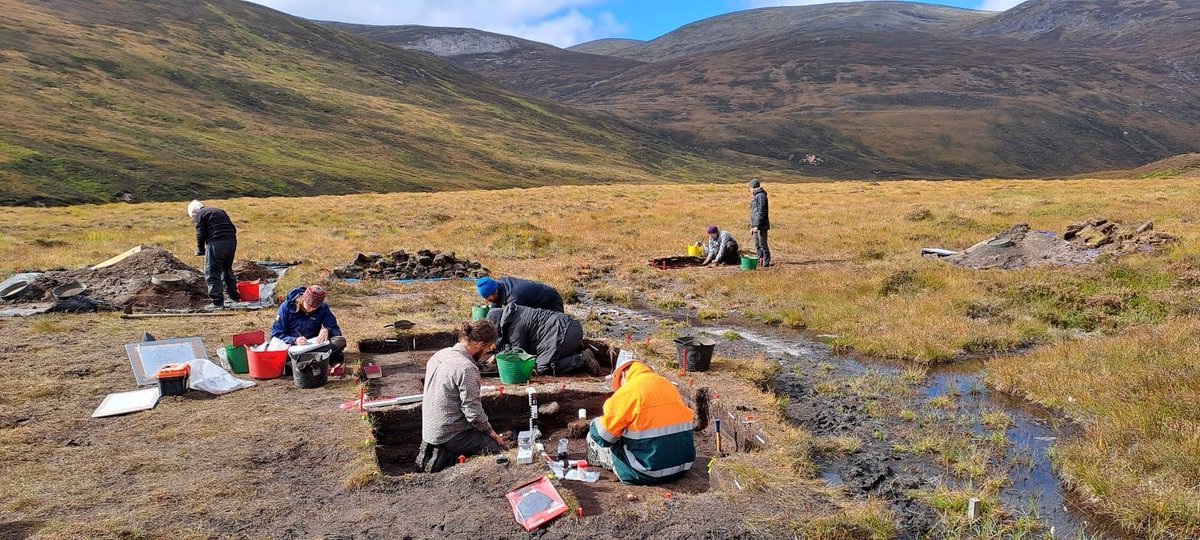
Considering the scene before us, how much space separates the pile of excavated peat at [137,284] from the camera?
41.3ft

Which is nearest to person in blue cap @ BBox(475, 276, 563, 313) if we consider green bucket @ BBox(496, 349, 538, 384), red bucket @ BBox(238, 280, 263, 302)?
green bucket @ BBox(496, 349, 538, 384)

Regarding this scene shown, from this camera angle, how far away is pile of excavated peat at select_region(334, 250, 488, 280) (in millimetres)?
16655

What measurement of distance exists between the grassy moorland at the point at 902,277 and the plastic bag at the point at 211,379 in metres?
3.92

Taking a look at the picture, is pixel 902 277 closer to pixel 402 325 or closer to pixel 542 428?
pixel 542 428

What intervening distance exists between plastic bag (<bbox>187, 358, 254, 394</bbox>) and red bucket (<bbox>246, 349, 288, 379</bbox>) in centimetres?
22

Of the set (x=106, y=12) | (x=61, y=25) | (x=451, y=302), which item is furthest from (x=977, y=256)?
(x=106, y=12)

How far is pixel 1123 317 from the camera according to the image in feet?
35.2

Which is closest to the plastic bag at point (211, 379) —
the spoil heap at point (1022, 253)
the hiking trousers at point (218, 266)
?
the hiking trousers at point (218, 266)

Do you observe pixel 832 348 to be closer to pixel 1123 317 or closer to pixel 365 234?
pixel 1123 317

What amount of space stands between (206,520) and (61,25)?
149310 millimetres

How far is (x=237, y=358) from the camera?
891 cm

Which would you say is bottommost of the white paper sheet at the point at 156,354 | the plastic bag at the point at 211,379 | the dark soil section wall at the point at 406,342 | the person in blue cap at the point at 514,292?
the dark soil section wall at the point at 406,342

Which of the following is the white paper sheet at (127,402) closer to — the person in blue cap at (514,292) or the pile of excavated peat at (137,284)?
the person in blue cap at (514,292)

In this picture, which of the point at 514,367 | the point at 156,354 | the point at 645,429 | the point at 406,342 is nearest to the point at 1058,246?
the point at 514,367
